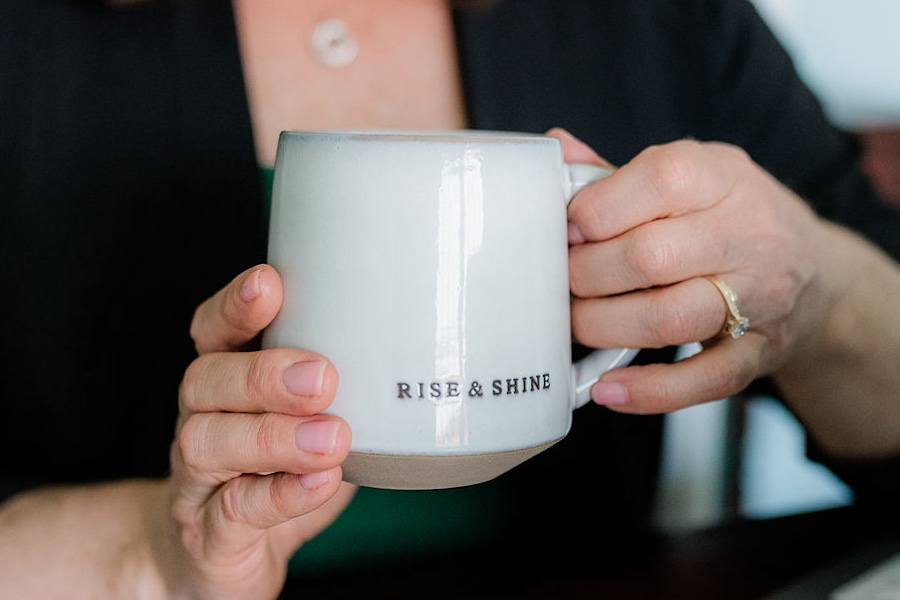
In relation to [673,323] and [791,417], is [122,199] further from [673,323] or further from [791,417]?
[791,417]

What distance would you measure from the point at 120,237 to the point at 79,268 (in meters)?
0.05

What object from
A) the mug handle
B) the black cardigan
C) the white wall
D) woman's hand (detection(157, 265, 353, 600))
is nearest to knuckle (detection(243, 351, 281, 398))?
woman's hand (detection(157, 265, 353, 600))

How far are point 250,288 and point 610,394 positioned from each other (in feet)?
0.77

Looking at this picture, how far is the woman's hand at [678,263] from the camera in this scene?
1.73 feet

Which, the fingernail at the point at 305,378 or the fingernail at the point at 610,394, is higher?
the fingernail at the point at 305,378

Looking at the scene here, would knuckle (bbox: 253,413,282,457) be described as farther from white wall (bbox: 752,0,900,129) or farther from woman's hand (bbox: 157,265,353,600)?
white wall (bbox: 752,0,900,129)

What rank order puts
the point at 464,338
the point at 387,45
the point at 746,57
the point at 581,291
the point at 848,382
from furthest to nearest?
the point at 746,57, the point at 387,45, the point at 848,382, the point at 581,291, the point at 464,338

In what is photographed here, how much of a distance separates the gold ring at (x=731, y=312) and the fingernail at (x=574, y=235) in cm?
9

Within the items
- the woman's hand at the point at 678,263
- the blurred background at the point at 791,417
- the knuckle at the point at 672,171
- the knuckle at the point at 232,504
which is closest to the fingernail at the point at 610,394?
the woman's hand at the point at 678,263

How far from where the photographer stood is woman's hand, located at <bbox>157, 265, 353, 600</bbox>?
1.44ft

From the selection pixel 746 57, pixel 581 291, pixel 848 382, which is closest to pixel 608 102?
pixel 746 57

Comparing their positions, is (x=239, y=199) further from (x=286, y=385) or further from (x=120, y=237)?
(x=286, y=385)

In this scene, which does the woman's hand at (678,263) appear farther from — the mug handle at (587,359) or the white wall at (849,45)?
the white wall at (849,45)

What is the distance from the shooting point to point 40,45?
853 mm
